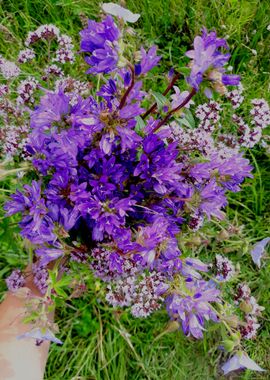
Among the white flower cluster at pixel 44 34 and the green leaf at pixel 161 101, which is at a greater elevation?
the green leaf at pixel 161 101

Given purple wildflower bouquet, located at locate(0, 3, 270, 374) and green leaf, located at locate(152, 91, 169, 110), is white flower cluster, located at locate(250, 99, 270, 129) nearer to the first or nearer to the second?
purple wildflower bouquet, located at locate(0, 3, 270, 374)

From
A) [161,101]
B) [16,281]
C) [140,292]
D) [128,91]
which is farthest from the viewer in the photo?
[16,281]

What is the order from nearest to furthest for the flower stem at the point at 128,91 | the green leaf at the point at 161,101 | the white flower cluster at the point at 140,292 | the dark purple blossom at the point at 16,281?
the flower stem at the point at 128,91 < the green leaf at the point at 161,101 < the white flower cluster at the point at 140,292 < the dark purple blossom at the point at 16,281

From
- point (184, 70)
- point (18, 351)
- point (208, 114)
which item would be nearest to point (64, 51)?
point (208, 114)

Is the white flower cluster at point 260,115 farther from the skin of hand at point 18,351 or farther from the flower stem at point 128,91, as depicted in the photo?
the skin of hand at point 18,351

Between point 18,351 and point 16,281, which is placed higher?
point 16,281

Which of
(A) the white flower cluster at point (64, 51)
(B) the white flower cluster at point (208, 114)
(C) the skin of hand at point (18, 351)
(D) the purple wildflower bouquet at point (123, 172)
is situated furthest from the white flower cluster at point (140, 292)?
(A) the white flower cluster at point (64, 51)

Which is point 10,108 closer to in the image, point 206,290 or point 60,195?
point 60,195

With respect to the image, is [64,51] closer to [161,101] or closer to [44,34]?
[44,34]

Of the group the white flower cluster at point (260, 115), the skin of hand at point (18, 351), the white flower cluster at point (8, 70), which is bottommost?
the skin of hand at point (18, 351)
